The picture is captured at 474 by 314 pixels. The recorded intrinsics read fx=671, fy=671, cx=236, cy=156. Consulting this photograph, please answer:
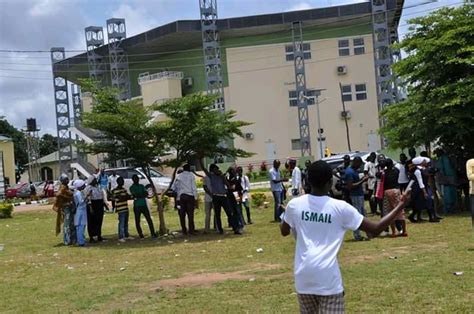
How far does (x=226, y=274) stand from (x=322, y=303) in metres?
5.85

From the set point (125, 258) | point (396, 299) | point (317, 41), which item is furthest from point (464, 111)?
point (317, 41)

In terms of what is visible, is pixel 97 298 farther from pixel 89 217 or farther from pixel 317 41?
pixel 317 41

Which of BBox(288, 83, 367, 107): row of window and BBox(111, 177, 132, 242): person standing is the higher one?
BBox(288, 83, 367, 107): row of window

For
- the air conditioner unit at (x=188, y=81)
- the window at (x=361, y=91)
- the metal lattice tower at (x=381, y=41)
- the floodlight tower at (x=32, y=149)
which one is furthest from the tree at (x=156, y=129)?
the floodlight tower at (x=32, y=149)

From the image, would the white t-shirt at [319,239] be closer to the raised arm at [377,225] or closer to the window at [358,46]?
the raised arm at [377,225]

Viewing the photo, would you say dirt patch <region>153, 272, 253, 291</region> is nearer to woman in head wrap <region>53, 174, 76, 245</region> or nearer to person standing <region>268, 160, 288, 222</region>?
woman in head wrap <region>53, 174, 76, 245</region>

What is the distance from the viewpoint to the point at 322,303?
447 cm

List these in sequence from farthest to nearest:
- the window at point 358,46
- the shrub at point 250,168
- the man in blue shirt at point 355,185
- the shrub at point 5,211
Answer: the window at point 358,46 < the shrub at point 250,168 < the shrub at point 5,211 < the man in blue shirt at point 355,185

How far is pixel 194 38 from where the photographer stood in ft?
194

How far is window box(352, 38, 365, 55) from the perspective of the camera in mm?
56806

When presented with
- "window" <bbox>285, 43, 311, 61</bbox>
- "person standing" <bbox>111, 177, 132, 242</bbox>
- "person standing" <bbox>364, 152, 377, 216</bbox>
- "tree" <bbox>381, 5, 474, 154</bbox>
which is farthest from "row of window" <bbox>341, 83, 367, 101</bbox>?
"person standing" <bbox>111, 177, 132, 242</bbox>

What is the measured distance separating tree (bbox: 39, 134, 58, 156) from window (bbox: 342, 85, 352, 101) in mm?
67408

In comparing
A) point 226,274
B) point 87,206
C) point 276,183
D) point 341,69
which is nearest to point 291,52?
point 341,69

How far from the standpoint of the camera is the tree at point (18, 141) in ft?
311
